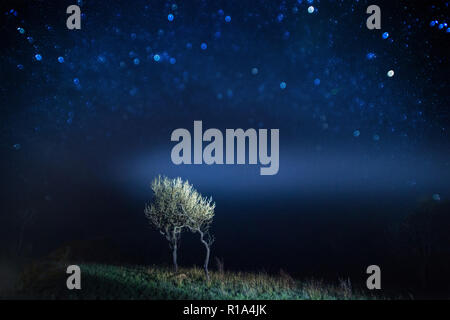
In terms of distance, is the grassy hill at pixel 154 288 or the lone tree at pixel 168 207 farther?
the lone tree at pixel 168 207

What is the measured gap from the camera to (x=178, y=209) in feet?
72.4

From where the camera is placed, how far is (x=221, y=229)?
87812 millimetres

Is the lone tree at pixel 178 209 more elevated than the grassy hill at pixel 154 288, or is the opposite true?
the lone tree at pixel 178 209

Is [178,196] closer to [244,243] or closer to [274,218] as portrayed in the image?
[244,243]

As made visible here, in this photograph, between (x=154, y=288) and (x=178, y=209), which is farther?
(x=178, y=209)

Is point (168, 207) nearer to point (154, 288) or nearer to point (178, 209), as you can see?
point (178, 209)

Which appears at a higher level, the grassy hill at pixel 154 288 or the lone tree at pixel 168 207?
the lone tree at pixel 168 207

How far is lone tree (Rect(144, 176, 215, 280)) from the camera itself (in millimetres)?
20578

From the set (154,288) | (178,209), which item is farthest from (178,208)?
(154,288)

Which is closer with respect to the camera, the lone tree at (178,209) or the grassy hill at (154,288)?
the grassy hill at (154,288)

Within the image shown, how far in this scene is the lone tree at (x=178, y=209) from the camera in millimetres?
20578

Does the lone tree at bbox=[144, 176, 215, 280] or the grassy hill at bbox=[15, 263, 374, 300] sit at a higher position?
the lone tree at bbox=[144, 176, 215, 280]

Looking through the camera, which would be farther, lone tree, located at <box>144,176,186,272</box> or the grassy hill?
lone tree, located at <box>144,176,186,272</box>

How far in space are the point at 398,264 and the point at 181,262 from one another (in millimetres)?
33488
